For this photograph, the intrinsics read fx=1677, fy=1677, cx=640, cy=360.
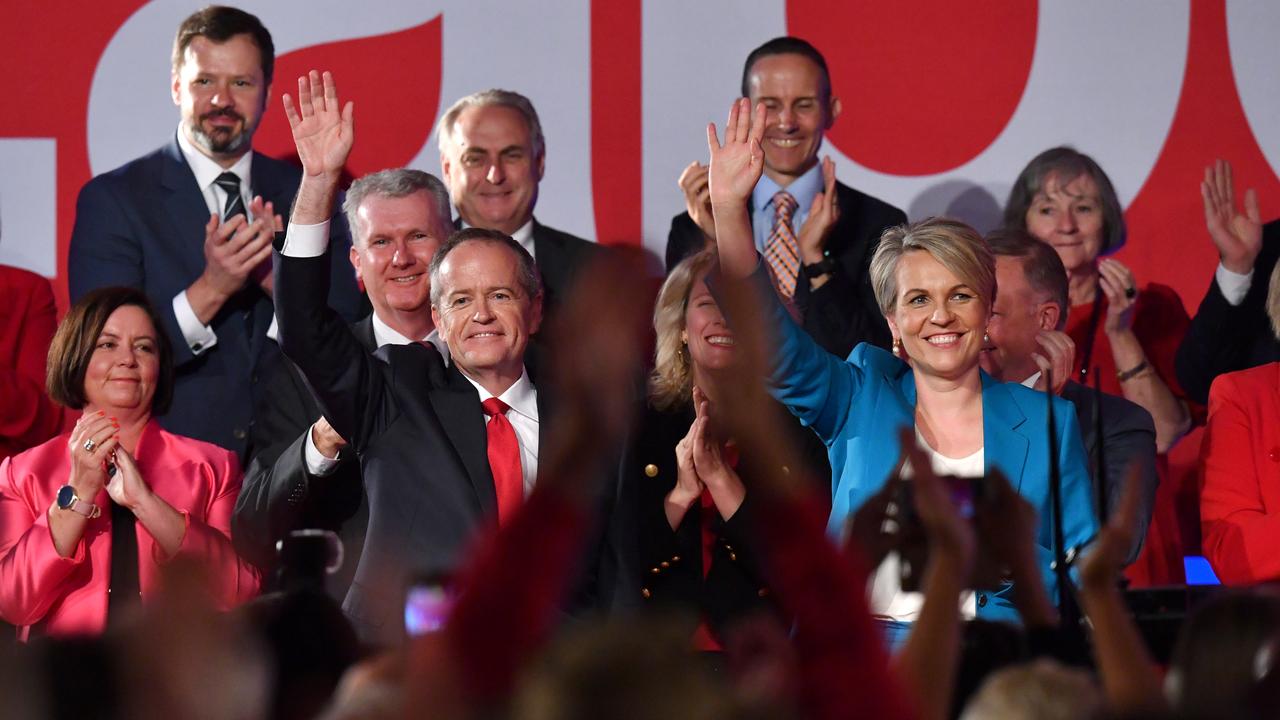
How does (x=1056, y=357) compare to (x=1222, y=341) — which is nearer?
(x=1056, y=357)

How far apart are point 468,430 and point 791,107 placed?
5.19 feet

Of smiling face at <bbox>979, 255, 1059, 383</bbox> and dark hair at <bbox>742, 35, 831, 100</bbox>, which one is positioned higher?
dark hair at <bbox>742, 35, 831, 100</bbox>

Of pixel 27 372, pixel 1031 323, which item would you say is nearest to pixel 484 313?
pixel 1031 323

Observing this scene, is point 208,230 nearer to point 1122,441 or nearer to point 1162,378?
point 1122,441

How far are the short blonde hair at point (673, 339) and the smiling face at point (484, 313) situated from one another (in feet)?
1.34

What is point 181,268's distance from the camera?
4.47 m

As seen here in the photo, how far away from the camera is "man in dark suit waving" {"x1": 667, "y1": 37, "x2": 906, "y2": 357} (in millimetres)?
4320

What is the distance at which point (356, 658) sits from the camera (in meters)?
1.93

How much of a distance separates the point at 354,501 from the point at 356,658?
182 centimetres

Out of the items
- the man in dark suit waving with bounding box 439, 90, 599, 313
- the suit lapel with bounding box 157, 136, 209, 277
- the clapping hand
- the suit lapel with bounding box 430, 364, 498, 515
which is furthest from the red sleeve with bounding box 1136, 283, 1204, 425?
the clapping hand

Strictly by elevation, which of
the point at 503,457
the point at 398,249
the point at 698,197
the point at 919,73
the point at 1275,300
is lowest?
the point at 503,457

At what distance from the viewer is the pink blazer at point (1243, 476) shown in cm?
353

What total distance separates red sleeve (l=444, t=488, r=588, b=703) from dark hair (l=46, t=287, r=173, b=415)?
2.65 m

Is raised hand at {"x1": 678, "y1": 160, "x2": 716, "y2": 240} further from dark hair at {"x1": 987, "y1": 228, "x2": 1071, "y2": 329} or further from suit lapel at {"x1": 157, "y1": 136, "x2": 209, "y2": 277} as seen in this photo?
suit lapel at {"x1": 157, "y1": 136, "x2": 209, "y2": 277}
